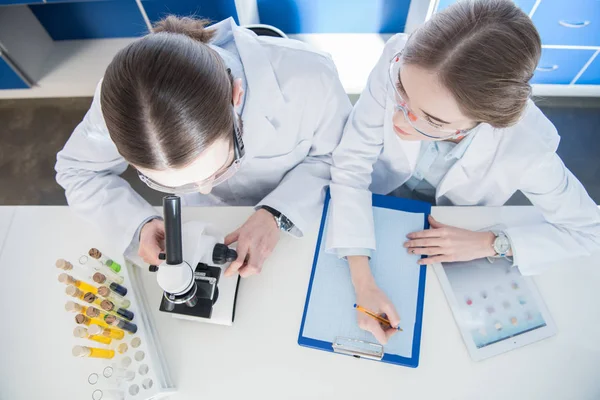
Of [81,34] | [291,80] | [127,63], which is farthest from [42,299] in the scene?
[81,34]

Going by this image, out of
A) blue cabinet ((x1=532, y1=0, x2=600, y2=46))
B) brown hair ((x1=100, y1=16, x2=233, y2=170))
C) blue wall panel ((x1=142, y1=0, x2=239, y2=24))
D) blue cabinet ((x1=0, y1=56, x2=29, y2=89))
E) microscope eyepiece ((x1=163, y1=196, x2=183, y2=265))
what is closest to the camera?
brown hair ((x1=100, y1=16, x2=233, y2=170))

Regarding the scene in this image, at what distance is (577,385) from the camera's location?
0.86m

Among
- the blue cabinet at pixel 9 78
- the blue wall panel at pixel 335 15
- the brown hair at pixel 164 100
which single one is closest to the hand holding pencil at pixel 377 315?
the brown hair at pixel 164 100

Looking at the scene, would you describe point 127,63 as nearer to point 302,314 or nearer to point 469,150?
point 302,314

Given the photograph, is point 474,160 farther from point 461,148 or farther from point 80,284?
point 80,284

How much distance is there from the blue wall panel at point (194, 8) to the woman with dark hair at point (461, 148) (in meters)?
1.30

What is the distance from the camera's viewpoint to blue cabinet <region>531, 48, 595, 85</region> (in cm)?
204

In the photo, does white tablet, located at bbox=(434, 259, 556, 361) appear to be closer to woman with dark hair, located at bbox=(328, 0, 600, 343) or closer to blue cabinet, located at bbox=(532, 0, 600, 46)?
woman with dark hair, located at bbox=(328, 0, 600, 343)

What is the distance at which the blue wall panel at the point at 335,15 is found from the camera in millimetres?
2242

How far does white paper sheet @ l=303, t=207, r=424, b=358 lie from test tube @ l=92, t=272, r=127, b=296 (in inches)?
18.0

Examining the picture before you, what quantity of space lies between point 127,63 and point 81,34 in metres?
2.24

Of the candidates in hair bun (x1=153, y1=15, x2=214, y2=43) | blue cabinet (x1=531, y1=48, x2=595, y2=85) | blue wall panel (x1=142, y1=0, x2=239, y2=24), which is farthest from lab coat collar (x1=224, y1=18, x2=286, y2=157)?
blue cabinet (x1=531, y1=48, x2=595, y2=85)

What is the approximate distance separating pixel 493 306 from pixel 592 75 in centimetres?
192

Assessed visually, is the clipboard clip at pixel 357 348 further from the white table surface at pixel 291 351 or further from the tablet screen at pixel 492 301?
the tablet screen at pixel 492 301
